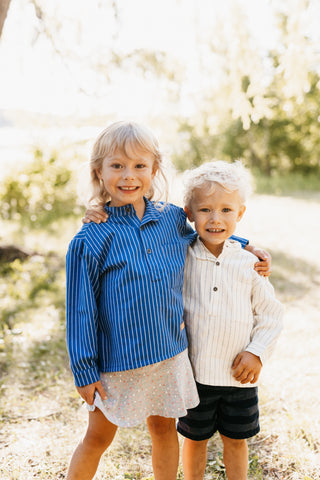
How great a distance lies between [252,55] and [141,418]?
3.91m

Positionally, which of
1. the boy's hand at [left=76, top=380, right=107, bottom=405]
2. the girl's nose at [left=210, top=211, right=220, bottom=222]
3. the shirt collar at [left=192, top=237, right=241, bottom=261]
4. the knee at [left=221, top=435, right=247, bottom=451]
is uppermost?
the girl's nose at [left=210, top=211, right=220, bottom=222]

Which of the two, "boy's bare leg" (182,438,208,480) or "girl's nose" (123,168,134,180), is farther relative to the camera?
"boy's bare leg" (182,438,208,480)

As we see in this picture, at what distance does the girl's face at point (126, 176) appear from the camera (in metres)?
1.67

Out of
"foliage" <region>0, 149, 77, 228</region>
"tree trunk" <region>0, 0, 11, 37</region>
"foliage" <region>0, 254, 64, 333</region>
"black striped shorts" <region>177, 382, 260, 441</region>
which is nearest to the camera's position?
"black striped shorts" <region>177, 382, 260, 441</region>

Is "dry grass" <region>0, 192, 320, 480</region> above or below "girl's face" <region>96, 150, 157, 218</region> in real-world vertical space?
below

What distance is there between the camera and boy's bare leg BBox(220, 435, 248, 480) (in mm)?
1831

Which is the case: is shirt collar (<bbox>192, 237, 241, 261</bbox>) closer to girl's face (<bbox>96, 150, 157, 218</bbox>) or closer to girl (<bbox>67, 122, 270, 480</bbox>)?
girl (<bbox>67, 122, 270, 480</bbox>)

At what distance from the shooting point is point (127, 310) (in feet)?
5.15

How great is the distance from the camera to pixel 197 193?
177 cm

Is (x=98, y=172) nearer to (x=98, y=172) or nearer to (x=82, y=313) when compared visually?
(x=98, y=172)

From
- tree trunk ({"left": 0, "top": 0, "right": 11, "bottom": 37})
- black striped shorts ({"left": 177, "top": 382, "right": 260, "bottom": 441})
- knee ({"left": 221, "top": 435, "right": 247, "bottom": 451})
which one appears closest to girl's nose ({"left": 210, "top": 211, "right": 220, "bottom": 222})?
black striped shorts ({"left": 177, "top": 382, "right": 260, "bottom": 441})

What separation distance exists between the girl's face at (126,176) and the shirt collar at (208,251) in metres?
0.33

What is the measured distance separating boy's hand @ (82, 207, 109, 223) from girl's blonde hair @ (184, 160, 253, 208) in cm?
37

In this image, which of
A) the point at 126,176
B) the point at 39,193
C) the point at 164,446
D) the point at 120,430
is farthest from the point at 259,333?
the point at 39,193
